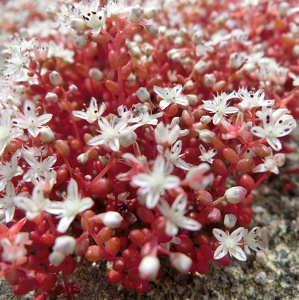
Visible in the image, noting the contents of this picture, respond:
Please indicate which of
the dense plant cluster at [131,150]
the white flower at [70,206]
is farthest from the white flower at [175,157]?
the white flower at [70,206]

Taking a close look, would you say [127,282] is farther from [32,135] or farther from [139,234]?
[32,135]

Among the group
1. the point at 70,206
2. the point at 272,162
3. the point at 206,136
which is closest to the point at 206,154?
the point at 206,136

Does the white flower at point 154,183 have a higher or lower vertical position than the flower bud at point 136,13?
lower

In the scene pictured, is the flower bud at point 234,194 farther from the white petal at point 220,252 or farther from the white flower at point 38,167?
the white flower at point 38,167

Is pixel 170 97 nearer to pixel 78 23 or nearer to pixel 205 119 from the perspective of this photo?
pixel 205 119

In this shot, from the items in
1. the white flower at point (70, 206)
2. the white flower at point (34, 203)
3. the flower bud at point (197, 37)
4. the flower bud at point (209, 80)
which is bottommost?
the white flower at point (70, 206)

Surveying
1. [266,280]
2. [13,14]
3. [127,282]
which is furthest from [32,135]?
[13,14]

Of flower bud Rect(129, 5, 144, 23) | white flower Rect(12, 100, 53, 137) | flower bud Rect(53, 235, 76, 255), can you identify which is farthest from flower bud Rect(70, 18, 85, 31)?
flower bud Rect(53, 235, 76, 255)
